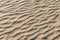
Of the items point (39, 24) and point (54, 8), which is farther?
point (54, 8)

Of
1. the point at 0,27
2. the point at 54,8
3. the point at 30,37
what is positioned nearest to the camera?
the point at 30,37

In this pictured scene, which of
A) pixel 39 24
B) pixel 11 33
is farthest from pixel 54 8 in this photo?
pixel 11 33

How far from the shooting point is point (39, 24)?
402cm

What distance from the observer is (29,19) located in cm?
420

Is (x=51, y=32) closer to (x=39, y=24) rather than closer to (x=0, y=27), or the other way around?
(x=39, y=24)

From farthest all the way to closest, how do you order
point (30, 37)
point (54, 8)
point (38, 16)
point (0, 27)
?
point (54, 8) → point (38, 16) → point (0, 27) → point (30, 37)

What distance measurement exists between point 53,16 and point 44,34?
2.78 ft

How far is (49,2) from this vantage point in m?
4.99

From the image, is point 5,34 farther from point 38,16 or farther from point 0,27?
point 38,16

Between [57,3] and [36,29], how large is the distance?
4.87ft

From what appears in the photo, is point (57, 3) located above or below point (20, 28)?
above

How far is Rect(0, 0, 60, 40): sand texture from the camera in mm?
3678

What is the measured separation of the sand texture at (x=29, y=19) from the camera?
368 centimetres

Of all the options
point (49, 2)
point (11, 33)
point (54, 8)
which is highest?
point (49, 2)
